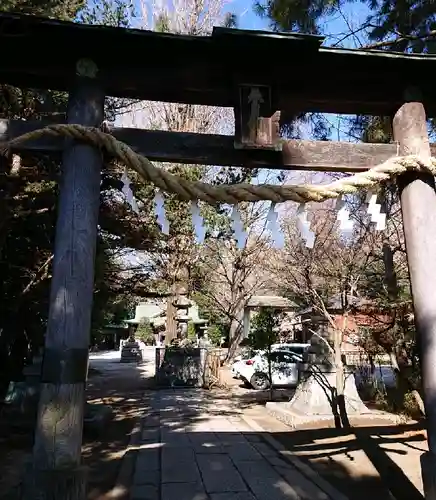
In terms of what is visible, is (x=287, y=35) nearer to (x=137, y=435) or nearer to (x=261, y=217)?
(x=137, y=435)

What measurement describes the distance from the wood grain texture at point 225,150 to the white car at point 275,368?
8.73m

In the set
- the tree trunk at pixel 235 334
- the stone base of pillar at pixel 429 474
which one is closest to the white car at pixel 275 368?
the tree trunk at pixel 235 334

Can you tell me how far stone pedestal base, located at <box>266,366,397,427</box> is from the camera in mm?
7770

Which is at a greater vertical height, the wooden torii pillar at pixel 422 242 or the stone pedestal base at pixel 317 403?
the wooden torii pillar at pixel 422 242

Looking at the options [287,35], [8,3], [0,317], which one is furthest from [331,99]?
[0,317]


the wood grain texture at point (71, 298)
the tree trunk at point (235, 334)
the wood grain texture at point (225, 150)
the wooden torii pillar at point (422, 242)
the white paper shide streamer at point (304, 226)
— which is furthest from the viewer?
the tree trunk at point (235, 334)

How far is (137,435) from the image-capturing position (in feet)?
21.2

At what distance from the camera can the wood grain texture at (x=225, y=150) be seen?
2754 millimetres

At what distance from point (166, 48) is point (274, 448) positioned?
4809 mm

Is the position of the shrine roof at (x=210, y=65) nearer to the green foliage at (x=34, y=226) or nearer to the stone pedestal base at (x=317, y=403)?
the green foliage at (x=34, y=226)

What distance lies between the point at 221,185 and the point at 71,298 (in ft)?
3.61

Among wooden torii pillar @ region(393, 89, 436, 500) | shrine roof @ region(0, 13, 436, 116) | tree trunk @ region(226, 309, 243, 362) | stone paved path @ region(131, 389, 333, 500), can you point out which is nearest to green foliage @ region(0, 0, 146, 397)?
Answer: shrine roof @ region(0, 13, 436, 116)

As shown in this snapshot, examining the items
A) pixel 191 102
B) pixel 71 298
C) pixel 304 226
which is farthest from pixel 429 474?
pixel 191 102

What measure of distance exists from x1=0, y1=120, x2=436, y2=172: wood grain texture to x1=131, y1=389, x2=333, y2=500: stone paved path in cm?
280
